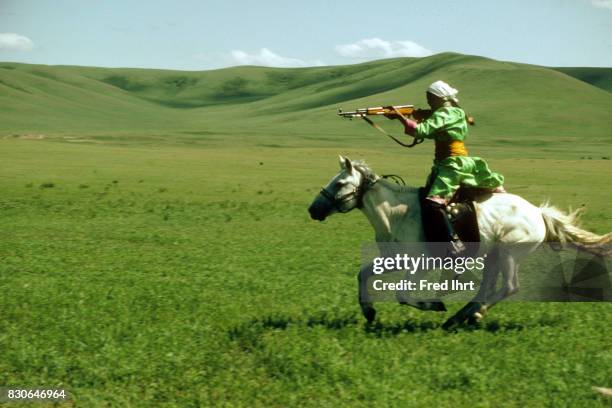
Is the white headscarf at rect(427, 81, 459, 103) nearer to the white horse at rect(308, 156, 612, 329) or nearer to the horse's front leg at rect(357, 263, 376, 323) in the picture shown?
the white horse at rect(308, 156, 612, 329)

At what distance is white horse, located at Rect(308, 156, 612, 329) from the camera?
9.61 m

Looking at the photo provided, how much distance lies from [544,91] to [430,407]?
179199mm

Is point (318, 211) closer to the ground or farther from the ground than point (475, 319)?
farther from the ground

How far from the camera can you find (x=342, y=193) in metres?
9.68

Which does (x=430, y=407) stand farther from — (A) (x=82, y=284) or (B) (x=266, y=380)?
(A) (x=82, y=284)

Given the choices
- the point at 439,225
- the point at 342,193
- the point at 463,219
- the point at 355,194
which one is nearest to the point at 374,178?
the point at 355,194

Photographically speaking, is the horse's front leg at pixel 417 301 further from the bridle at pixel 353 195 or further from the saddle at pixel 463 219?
the bridle at pixel 353 195

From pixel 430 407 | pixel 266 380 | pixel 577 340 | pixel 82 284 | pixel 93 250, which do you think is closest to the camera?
pixel 430 407

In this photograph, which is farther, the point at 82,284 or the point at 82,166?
the point at 82,166

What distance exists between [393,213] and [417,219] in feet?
0.95

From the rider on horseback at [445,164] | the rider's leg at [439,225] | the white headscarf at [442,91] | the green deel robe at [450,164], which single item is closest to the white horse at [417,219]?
the rider's leg at [439,225]

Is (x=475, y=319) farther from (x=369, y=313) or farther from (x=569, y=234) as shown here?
(x=569, y=234)

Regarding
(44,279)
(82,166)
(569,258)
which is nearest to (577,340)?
(569,258)

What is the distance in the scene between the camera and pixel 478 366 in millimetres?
7996
